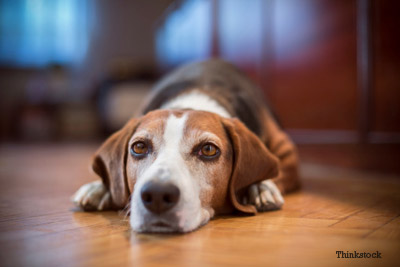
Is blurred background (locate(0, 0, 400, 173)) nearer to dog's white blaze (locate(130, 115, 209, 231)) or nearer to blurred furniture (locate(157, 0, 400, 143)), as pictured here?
blurred furniture (locate(157, 0, 400, 143))

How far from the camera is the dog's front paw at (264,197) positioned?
2447 mm

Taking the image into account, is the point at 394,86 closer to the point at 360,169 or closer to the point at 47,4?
the point at 360,169

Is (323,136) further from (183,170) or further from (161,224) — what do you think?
(161,224)

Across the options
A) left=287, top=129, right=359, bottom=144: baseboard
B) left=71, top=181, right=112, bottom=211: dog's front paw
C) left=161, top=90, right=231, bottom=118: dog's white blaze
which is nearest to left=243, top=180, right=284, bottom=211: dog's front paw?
left=161, top=90, right=231, bottom=118: dog's white blaze

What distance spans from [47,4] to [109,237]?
14.6 m

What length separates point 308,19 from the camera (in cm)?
466

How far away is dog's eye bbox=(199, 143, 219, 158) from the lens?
222 cm

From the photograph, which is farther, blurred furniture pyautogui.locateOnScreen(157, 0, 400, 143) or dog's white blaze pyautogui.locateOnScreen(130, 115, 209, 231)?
blurred furniture pyautogui.locateOnScreen(157, 0, 400, 143)

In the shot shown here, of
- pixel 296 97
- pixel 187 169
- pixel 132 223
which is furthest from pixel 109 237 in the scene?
pixel 296 97

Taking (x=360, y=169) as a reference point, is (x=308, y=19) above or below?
above

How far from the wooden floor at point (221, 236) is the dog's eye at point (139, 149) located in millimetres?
352

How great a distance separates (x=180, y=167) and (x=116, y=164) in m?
0.57

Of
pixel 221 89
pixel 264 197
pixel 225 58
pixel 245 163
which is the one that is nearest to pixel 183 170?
pixel 245 163

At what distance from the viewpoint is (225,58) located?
6797mm
